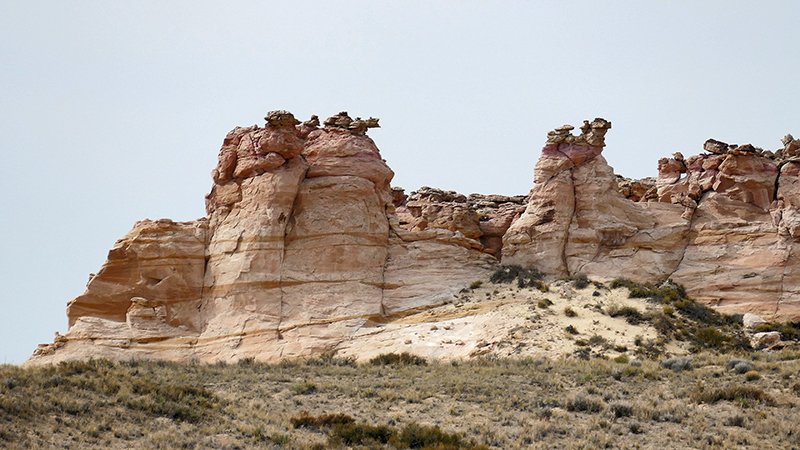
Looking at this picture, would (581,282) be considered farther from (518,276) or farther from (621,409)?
(621,409)

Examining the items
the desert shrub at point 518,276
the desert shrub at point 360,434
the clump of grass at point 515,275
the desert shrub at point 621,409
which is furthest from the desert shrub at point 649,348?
the desert shrub at point 360,434

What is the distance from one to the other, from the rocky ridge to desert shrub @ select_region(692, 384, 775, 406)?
12.7 metres

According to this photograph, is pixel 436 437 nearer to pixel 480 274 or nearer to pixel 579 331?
pixel 579 331

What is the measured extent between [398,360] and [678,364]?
10646 millimetres

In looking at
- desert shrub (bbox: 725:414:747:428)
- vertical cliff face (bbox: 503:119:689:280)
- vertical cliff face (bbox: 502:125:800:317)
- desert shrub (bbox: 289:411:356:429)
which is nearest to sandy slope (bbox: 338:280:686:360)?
vertical cliff face (bbox: 503:119:689:280)

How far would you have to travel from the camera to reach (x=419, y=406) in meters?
23.7

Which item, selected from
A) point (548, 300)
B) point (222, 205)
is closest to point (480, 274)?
point (548, 300)

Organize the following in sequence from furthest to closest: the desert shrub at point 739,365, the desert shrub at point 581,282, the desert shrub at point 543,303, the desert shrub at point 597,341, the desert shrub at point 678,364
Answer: the desert shrub at point 581,282
the desert shrub at point 543,303
the desert shrub at point 597,341
the desert shrub at point 678,364
the desert shrub at point 739,365

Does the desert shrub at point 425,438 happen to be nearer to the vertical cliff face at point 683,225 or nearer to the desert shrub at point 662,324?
the desert shrub at point 662,324

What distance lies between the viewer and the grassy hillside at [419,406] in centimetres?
2005

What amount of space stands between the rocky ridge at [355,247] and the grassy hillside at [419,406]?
7101mm

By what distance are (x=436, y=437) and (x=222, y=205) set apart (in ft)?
76.6

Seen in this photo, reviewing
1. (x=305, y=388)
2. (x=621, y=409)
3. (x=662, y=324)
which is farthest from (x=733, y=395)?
(x=305, y=388)

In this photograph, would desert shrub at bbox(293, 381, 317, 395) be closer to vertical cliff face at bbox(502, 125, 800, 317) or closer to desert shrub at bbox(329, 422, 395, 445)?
desert shrub at bbox(329, 422, 395, 445)
